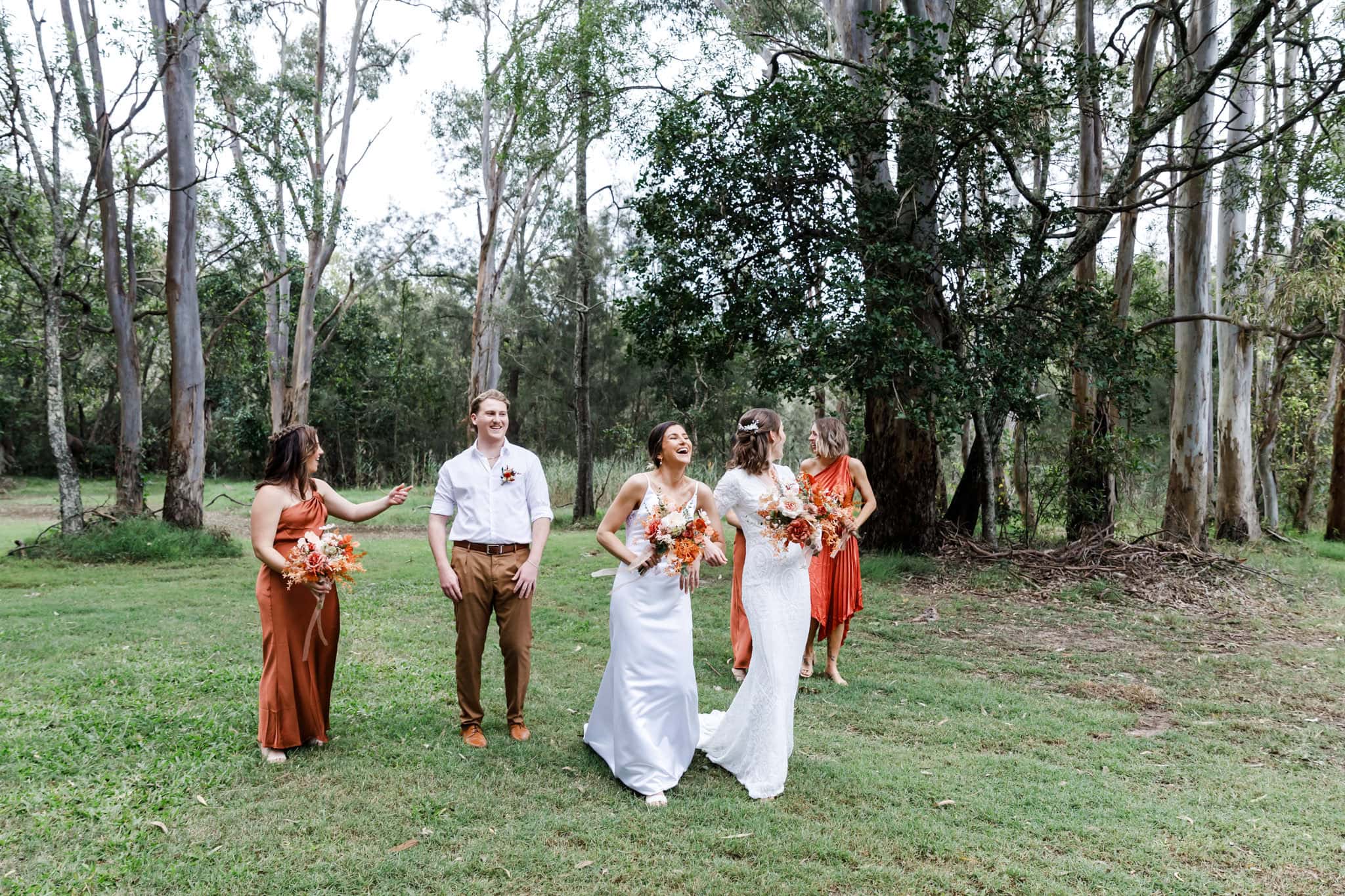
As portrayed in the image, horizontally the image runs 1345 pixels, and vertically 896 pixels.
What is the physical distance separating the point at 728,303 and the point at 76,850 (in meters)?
9.87

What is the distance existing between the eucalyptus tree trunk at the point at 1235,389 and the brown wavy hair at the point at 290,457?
16.1 m

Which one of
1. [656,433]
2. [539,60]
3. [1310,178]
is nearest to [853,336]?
[656,433]

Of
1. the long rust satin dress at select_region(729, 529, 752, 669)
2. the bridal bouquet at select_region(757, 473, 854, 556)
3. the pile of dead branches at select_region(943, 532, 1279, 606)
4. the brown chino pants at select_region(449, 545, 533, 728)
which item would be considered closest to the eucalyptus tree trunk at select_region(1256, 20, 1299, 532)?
the pile of dead branches at select_region(943, 532, 1279, 606)

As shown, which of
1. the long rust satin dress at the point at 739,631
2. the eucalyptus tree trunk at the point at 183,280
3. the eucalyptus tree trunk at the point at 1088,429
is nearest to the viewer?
the long rust satin dress at the point at 739,631

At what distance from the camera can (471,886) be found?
341cm

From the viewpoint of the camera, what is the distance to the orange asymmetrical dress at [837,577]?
6.70m

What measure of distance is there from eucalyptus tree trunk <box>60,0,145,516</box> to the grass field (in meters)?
5.85

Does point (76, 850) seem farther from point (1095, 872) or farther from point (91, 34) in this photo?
point (91, 34)

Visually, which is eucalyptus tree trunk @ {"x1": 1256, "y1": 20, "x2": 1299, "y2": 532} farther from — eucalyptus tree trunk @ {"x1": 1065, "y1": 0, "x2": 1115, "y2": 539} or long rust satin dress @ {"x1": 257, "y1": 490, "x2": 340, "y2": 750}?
long rust satin dress @ {"x1": 257, "y1": 490, "x2": 340, "y2": 750}

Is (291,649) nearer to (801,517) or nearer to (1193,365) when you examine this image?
(801,517)

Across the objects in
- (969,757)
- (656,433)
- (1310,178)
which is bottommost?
(969,757)

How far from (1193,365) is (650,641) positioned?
12645 millimetres

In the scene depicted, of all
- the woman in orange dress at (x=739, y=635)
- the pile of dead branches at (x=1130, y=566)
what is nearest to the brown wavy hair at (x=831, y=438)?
the woman in orange dress at (x=739, y=635)

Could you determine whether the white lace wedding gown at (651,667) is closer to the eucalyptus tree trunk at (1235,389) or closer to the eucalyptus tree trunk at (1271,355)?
the eucalyptus tree trunk at (1235,389)
